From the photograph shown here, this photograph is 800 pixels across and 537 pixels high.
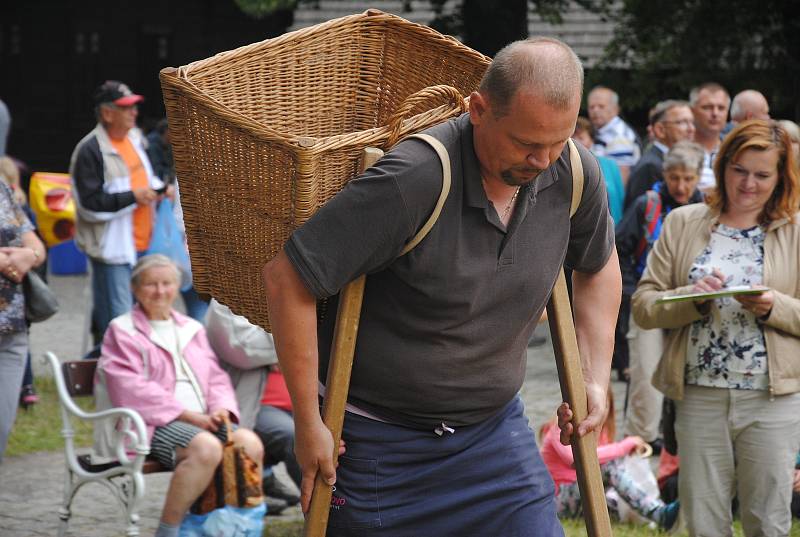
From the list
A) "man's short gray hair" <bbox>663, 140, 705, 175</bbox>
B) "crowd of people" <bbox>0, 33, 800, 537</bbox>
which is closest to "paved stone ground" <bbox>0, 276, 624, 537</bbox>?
"crowd of people" <bbox>0, 33, 800, 537</bbox>

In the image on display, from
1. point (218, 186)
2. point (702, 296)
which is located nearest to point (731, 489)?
point (702, 296)

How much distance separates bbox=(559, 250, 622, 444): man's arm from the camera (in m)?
3.79

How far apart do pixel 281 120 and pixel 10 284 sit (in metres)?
3.26

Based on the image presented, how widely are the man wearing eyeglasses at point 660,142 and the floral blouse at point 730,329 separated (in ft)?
12.4

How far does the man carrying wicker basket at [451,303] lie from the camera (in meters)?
3.20

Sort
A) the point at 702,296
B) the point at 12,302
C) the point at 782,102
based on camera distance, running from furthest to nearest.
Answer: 1. the point at 782,102
2. the point at 12,302
3. the point at 702,296

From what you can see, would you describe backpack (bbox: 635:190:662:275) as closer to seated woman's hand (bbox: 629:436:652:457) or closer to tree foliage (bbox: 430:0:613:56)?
seated woman's hand (bbox: 629:436:652:457)

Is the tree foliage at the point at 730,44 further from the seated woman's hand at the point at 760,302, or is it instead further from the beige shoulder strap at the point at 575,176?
the beige shoulder strap at the point at 575,176

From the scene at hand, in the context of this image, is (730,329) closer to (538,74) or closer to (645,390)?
(645,390)

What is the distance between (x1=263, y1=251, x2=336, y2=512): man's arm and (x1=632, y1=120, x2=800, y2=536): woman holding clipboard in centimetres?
249

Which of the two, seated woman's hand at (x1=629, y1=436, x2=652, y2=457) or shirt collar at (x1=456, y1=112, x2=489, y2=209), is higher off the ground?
shirt collar at (x1=456, y1=112, x2=489, y2=209)

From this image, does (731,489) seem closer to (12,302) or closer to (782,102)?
(12,302)

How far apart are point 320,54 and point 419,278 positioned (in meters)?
1.05

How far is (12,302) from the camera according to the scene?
6.77 meters
